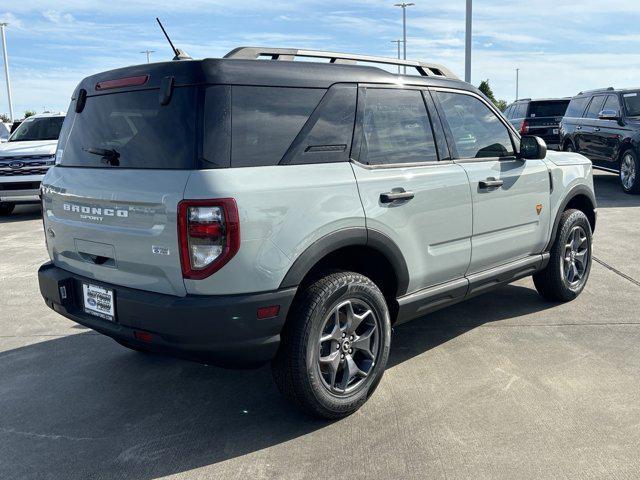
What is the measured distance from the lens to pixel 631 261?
6.61m

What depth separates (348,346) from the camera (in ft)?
11.1

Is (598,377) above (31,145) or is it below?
below

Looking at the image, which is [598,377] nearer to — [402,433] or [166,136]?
[402,433]

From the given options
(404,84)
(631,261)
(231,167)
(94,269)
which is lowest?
(631,261)

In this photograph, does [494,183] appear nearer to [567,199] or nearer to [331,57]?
[567,199]

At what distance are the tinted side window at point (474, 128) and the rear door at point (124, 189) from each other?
1.87 meters

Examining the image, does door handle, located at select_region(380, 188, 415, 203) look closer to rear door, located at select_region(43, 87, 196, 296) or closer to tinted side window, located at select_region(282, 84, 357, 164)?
tinted side window, located at select_region(282, 84, 357, 164)

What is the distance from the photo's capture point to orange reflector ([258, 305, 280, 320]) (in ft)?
9.48

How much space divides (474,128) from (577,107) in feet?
33.9

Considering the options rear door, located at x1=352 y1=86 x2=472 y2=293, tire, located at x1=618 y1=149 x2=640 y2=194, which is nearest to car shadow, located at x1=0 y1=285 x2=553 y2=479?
rear door, located at x1=352 y1=86 x2=472 y2=293

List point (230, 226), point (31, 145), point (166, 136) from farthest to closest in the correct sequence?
point (31, 145)
point (166, 136)
point (230, 226)

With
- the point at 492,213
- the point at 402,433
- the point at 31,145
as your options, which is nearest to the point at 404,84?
the point at 492,213

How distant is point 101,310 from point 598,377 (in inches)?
113

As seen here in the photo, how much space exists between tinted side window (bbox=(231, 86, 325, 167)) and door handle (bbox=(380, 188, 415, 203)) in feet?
2.01
